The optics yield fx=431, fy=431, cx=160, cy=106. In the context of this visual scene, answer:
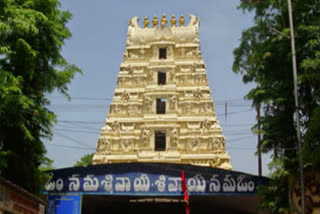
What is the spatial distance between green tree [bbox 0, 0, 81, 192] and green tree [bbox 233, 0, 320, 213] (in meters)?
7.62

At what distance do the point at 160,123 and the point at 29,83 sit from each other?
13.8 meters

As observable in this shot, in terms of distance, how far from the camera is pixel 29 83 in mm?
16391

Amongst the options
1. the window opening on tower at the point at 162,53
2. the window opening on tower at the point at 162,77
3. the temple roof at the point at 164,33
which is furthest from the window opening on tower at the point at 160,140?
the temple roof at the point at 164,33

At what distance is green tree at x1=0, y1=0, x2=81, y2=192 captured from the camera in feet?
47.0

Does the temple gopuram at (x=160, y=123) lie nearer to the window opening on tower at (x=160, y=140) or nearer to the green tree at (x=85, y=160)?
the window opening on tower at (x=160, y=140)

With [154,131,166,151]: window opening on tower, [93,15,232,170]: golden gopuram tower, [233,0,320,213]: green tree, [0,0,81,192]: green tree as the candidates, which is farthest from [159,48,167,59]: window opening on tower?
[0,0,81,192]: green tree

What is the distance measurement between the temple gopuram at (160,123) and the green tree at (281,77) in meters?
4.33

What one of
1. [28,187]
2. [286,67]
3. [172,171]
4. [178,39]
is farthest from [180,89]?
[28,187]

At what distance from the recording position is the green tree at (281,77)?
627 inches

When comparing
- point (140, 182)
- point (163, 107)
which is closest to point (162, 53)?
point (163, 107)

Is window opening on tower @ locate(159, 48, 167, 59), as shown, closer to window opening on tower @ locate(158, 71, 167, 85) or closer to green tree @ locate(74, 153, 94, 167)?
window opening on tower @ locate(158, 71, 167, 85)

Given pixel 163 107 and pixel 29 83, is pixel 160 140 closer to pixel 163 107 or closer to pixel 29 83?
pixel 163 107

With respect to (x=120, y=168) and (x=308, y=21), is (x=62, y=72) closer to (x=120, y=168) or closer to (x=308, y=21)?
(x=120, y=168)

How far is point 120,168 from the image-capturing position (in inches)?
774
